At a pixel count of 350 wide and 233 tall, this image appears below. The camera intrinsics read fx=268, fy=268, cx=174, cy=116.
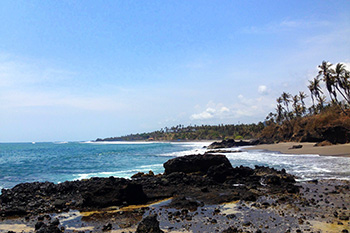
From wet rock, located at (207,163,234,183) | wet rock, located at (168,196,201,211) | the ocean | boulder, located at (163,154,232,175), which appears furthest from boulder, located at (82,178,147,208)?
the ocean

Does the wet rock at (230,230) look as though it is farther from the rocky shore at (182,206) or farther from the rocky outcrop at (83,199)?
the rocky outcrop at (83,199)

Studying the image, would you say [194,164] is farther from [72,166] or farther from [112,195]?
[72,166]

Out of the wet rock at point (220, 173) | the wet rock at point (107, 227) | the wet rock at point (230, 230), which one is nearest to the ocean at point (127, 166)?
the wet rock at point (220, 173)

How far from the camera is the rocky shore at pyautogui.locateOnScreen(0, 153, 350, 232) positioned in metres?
11.2

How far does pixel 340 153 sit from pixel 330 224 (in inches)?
1336

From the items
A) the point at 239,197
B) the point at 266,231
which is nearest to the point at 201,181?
the point at 239,197

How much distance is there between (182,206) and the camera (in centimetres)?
1455

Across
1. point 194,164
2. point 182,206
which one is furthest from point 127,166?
point 182,206

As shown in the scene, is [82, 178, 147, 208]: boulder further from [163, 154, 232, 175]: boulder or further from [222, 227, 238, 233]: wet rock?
[163, 154, 232, 175]: boulder

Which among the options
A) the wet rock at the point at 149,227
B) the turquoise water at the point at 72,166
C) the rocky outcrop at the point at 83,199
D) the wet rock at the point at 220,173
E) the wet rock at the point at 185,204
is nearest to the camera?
the wet rock at the point at 149,227

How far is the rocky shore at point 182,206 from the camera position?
11219mm

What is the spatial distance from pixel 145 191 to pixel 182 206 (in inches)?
182

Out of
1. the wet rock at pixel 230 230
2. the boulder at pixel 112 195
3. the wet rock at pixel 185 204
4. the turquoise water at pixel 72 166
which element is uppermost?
the boulder at pixel 112 195

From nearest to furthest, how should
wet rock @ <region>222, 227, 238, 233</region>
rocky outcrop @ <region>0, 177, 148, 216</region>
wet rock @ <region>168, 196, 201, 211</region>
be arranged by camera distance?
wet rock @ <region>222, 227, 238, 233</region>
wet rock @ <region>168, 196, 201, 211</region>
rocky outcrop @ <region>0, 177, 148, 216</region>
